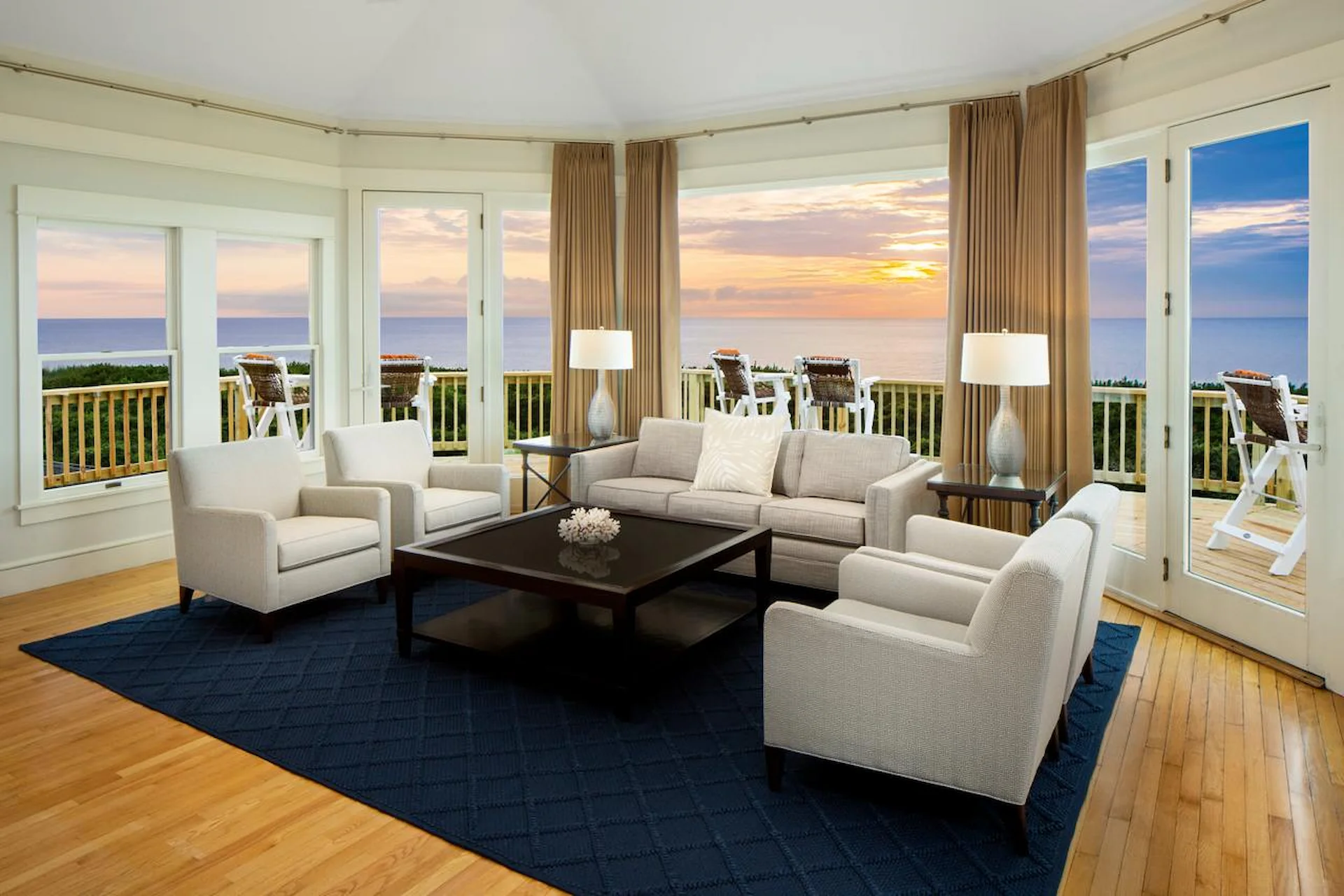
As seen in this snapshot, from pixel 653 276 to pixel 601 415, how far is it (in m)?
1.19

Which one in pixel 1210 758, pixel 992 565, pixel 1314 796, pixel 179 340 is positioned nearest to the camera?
pixel 1314 796

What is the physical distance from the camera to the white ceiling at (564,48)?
4.86 meters

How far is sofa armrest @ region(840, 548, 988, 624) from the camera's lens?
3.09 m

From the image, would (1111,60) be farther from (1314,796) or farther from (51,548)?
(51,548)

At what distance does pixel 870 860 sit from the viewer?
2.41 m

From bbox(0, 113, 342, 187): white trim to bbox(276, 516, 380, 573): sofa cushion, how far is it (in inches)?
92.9

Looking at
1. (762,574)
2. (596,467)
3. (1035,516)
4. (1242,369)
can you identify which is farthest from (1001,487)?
(596,467)

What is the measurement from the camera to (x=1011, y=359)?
4523mm

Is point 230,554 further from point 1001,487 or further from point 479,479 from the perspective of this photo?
point 1001,487

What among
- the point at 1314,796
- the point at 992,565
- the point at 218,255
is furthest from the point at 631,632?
the point at 218,255

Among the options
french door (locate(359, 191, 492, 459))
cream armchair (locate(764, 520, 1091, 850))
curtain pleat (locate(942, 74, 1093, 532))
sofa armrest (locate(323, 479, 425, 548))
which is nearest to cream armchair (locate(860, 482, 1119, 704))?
cream armchair (locate(764, 520, 1091, 850))

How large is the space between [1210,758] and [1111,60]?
133 inches

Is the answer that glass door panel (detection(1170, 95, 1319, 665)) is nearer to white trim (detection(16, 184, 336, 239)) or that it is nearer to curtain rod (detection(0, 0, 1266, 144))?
curtain rod (detection(0, 0, 1266, 144))

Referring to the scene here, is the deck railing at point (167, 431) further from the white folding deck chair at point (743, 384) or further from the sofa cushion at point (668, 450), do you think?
the white folding deck chair at point (743, 384)
